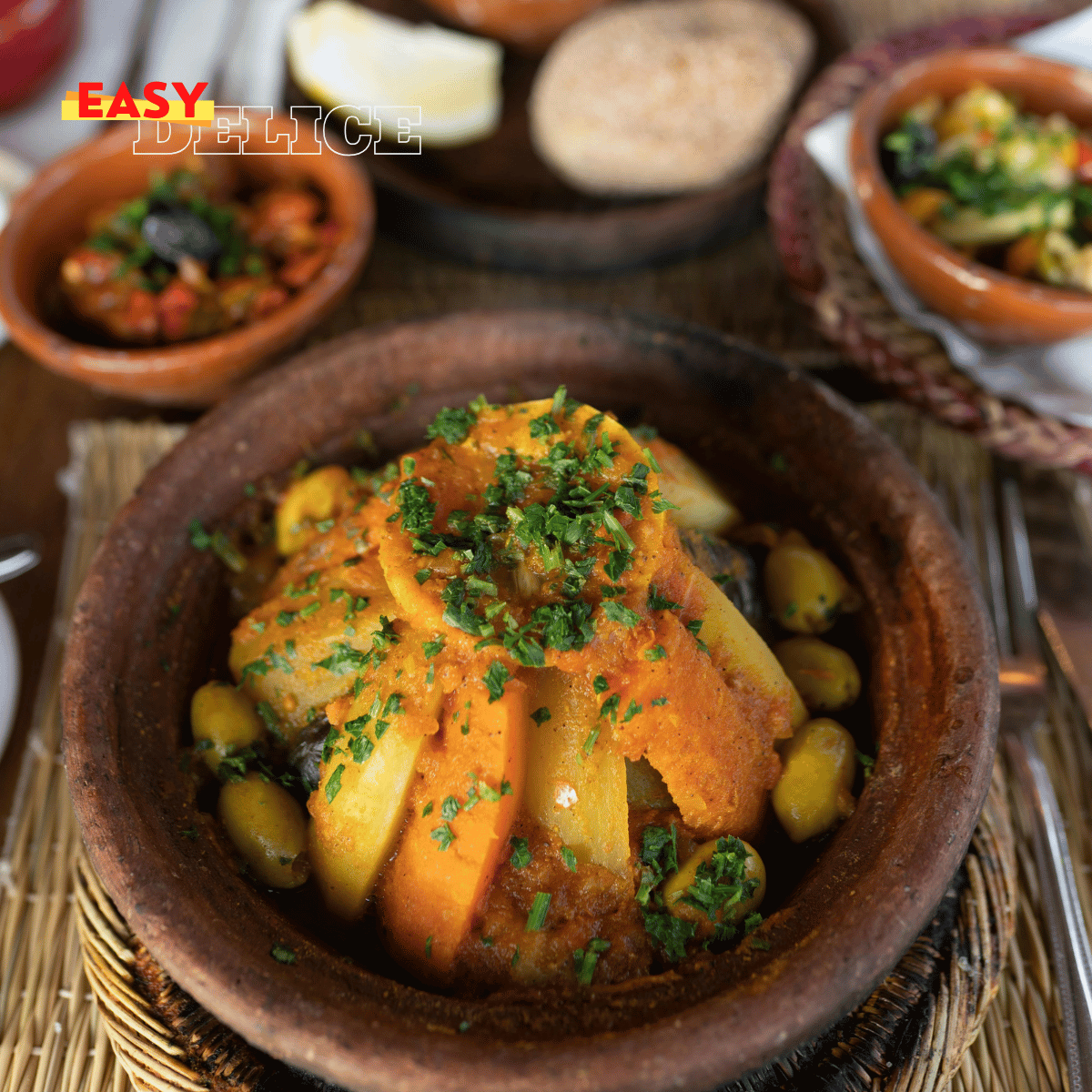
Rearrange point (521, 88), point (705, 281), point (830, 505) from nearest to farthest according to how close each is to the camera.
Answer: point (830, 505) < point (705, 281) < point (521, 88)

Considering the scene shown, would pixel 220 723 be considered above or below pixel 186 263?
below

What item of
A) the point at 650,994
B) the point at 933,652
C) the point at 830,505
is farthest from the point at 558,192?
the point at 650,994

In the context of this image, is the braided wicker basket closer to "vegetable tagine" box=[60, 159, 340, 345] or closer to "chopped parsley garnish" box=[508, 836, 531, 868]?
"vegetable tagine" box=[60, 159, 340, 345]

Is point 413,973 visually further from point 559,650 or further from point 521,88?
point 521,88

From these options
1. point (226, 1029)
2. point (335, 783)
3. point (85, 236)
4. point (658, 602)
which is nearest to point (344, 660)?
point (335, 783)

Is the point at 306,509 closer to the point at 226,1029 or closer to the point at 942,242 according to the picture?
the point at 226,1029
